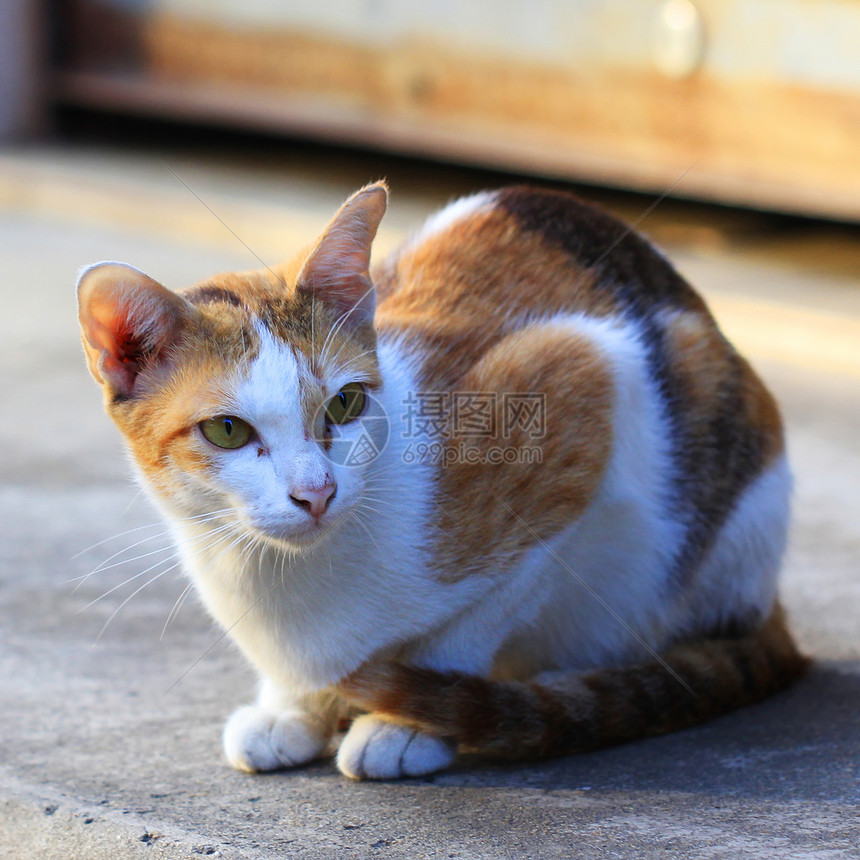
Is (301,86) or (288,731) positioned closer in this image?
(288,731)

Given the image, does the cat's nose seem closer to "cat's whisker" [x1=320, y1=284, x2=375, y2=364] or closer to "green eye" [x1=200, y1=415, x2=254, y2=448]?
"green eye" [x1=200, y1=415, x2=254, y2=448]

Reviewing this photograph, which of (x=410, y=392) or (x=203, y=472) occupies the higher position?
(x=410, y=392)

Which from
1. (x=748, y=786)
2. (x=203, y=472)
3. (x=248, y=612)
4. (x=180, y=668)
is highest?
(x=203, y=472)

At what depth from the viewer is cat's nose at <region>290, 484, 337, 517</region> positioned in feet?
5.17

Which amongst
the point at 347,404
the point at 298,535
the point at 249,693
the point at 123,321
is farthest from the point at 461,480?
the point at 249,693

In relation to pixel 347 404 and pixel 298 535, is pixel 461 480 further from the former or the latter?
pixel 298 535

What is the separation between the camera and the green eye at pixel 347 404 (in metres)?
1.72

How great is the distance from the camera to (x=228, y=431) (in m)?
1.64

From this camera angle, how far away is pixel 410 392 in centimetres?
187

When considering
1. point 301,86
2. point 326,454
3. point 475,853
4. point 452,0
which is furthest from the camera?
point 301,86

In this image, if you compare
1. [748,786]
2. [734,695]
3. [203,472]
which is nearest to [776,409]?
[734,695]

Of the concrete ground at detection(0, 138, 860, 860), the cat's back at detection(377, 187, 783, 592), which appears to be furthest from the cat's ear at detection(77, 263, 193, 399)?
the cat's back at detection(377, 187, 783, 592)

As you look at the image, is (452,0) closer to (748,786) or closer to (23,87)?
(23,87)

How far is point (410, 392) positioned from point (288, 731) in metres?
0.59
